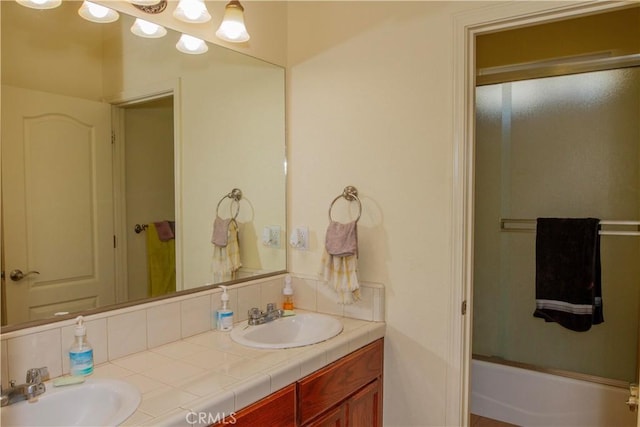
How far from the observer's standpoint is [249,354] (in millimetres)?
1442

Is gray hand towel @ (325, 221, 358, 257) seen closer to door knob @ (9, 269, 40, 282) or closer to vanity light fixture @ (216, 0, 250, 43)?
vanity light fixture @ (216, 0, 250, 43)

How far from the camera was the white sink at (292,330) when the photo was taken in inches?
66.4

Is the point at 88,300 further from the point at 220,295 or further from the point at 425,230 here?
the point at 425,230

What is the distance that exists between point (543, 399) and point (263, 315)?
1.82 meters

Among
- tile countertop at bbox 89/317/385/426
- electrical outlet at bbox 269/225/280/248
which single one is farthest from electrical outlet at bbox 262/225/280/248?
tile countertop at bbox 89/317/385/426

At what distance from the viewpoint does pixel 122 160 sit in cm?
153

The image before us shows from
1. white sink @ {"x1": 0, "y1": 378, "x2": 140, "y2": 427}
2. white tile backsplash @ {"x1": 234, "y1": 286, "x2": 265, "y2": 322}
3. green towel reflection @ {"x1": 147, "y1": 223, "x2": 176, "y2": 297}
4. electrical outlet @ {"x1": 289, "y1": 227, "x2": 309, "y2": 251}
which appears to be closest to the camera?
white sink @ {"x1": 0, "y1": 378, "x2": 140, "y2": 427}

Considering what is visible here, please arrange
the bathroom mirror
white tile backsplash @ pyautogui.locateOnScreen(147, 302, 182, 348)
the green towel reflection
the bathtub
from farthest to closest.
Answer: the bathtub
the green towel reflection
white tile backsplash @ pyautogui.locateOnScreen(147, 302, 182, 348)
the bathroom mirror

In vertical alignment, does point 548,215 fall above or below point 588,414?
above

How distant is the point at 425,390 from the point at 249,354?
80 centimetres

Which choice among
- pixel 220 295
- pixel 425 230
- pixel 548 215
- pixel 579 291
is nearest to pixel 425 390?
pixel 425 230

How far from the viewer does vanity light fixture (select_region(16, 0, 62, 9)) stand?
1.25 meters

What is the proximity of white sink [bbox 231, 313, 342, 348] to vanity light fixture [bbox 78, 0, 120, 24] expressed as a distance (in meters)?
1.20

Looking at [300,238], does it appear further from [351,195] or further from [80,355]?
[80,355]
